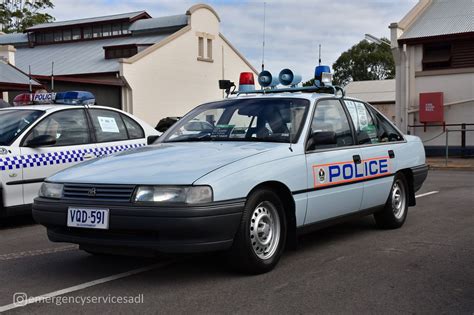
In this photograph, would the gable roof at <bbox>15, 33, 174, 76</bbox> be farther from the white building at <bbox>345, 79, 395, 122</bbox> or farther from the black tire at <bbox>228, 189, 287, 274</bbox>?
the black tire at <bbox>228, 189, 287, 274</bbox>

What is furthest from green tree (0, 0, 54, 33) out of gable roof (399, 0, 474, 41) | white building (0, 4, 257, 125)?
gable roof (399, 0, 474, 41)

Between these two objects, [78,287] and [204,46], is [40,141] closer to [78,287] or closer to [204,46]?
[78,287]

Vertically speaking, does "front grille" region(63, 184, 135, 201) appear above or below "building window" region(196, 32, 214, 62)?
below

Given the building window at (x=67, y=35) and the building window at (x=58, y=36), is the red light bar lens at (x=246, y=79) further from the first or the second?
the building window at (x=58, y=36)

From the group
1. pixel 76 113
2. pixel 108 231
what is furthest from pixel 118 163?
pixel 76 113

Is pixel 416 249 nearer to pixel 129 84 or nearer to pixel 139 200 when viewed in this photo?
pixel 139 200

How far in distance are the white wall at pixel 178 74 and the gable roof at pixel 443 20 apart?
34.8ft

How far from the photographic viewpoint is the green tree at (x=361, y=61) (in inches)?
2630

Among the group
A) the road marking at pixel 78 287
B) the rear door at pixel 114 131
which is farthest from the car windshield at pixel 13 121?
the road marking at pixel 78 287

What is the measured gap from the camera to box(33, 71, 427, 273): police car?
163 inches

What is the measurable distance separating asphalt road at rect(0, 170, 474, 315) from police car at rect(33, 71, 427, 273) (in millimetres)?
303

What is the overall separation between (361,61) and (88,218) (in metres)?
66.8

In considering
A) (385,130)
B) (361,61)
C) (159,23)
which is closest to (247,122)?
(385,130)

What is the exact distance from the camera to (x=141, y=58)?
1196 inches
